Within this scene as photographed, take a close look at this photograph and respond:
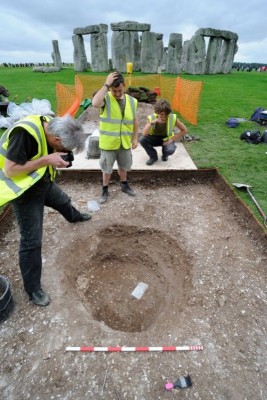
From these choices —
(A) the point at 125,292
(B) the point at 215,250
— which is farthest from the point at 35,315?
(B) the point at 215,250

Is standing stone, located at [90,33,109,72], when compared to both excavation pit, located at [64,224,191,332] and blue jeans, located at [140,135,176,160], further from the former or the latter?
excavation pit, located at [64,224,191,332]

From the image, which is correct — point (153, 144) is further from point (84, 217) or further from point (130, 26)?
point (130, 26)

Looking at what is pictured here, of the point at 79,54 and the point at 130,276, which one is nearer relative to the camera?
the point at 130,276

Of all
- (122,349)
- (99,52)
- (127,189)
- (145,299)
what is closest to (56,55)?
Result: (99,52)

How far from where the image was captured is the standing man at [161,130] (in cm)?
498

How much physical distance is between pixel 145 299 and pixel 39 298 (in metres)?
1.31

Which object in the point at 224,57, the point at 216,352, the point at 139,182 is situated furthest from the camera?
the point at 224,57

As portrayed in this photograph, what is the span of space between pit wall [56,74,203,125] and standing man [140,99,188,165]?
356cm

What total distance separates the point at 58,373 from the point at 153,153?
4568 mm

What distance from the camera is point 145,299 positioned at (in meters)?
3.46

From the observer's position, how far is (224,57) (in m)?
23.5

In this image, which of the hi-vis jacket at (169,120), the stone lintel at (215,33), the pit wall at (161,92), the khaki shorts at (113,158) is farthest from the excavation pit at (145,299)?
the stone lintel at (215,33)

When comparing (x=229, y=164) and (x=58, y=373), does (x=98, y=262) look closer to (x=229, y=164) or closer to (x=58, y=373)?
(x=58, y=373)

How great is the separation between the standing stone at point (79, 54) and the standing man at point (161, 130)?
1991 cm
